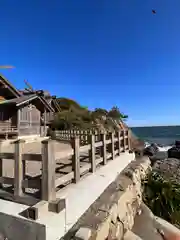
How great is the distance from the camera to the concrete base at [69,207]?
2.46m

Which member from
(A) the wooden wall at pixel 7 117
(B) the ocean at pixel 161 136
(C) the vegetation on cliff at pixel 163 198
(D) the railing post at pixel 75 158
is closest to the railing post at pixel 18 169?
(D) the railing post at pixel 75 158

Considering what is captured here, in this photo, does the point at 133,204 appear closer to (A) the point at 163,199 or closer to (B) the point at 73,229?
(A) the point at 163,199

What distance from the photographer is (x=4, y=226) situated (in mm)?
2717

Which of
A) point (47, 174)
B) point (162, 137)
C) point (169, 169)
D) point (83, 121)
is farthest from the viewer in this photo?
point (162, 137)

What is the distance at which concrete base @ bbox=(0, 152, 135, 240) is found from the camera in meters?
2.46

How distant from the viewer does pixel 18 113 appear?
18.0 meters

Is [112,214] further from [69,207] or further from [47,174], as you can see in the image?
[47,174]

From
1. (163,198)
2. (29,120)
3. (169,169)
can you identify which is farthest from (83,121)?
(163,198)

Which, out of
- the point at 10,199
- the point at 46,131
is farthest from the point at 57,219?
the point at 46,131

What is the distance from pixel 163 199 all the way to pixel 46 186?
13.9ft

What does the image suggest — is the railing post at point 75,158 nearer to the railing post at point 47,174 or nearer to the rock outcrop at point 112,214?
the rock outcrop at point 112,214

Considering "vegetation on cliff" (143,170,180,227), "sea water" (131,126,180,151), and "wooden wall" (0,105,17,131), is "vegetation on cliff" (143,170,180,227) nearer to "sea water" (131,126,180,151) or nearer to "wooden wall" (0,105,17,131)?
"wooden wall" (0,105,17,131)

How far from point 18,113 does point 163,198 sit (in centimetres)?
1557

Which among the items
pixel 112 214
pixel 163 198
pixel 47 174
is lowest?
pixel 163 198
